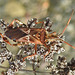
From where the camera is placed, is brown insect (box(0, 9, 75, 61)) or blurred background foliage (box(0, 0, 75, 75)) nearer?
brown insect (box(0, 9, 75, 61))

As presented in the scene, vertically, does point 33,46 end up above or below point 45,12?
below

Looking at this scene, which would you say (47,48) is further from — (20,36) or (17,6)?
(17,6)

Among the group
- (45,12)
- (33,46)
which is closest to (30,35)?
(33,46)

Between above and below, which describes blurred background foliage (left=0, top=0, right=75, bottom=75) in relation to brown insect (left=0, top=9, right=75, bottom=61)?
above

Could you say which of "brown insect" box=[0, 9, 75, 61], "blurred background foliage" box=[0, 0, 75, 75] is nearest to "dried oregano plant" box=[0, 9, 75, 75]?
"brown insect" box=[0, 9, 75, 61]

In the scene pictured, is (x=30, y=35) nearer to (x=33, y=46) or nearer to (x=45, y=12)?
(x=33, y=46)

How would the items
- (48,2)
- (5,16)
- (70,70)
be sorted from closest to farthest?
(70,70) < (5,16) < (48,2)

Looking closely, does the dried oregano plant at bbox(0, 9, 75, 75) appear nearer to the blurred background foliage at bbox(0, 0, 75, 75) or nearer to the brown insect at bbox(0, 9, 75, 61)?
the brown insect at bbox(0, 9, 75, 61)

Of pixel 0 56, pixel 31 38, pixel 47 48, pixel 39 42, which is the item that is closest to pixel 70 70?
pixel 47 48
